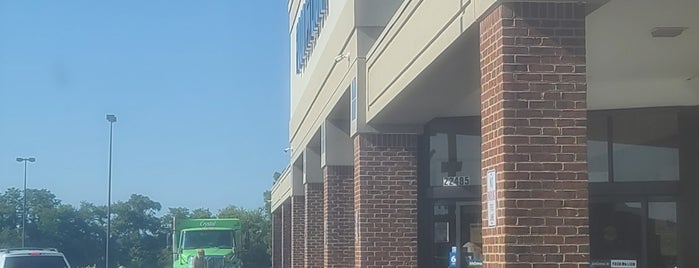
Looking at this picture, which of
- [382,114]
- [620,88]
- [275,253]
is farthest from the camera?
Result: [275,253]

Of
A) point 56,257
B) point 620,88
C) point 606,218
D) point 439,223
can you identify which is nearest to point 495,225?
point 620,88

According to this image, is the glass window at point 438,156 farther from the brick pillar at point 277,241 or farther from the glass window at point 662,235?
the brick pillar at point 277,241

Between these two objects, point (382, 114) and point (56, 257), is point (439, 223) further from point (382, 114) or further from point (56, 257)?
point (56, 257)

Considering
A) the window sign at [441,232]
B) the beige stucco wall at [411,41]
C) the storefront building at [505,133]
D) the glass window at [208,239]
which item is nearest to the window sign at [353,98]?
the storefront building at [505,133]

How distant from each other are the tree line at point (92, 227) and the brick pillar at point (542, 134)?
64.4 m

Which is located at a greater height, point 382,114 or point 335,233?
point 382,114

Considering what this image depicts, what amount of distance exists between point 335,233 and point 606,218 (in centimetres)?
582

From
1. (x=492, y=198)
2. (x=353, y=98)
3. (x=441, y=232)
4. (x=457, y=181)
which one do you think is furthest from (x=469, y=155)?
(x=492, y=198)

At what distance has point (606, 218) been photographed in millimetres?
14672

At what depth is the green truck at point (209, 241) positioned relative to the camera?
33.6m

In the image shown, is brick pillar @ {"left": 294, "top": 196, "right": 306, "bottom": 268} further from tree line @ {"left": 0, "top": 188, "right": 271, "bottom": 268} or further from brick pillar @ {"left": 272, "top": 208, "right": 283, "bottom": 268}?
tree line @ {"left": 0, "top": 188, "right": 271, "bottom": 268}

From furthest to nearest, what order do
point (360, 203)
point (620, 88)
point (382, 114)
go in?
1. point (360, 203)
2. point (382, 114)
3. point (620, 88)

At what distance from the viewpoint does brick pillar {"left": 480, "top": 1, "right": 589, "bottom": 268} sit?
7.87m

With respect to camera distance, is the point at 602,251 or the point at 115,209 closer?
the point at 602,251
